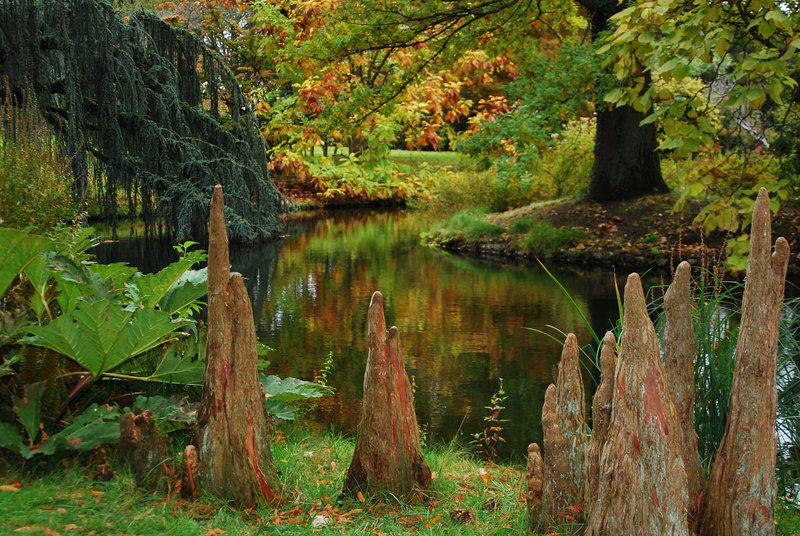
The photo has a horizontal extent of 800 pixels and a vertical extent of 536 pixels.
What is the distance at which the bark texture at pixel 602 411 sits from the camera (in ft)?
9.10

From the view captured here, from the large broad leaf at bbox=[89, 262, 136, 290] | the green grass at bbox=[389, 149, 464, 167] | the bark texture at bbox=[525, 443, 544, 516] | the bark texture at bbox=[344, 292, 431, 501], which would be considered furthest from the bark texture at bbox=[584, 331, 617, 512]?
the green grass at bbox=[389, 149, 464, 167]

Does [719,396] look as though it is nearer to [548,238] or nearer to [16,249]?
[16,249]

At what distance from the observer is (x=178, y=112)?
7.71m

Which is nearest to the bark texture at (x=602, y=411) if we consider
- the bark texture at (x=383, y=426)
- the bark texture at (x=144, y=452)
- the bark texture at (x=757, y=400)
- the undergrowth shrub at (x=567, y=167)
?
the bark texture at (x=757, y=400)

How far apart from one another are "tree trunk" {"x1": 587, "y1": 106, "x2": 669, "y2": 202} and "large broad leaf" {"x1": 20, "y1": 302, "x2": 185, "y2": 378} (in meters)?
12.5

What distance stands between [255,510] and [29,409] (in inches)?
41.9

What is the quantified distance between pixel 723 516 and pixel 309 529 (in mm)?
1569

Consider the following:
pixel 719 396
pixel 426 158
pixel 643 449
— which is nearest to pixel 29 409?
pixel 643 449

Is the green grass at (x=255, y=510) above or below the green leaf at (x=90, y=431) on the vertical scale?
below

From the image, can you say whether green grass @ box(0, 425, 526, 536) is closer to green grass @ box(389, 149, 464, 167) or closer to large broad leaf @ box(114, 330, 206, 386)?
large broad leaf @ box(114, 330, 206, 386)

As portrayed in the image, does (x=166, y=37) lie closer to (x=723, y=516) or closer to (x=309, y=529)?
(x=309, y=529)

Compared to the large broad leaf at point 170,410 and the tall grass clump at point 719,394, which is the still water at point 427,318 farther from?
the large broad leaf at point 170,410

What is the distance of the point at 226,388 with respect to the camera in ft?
10.1

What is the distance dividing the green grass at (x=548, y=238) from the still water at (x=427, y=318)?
978 mm
